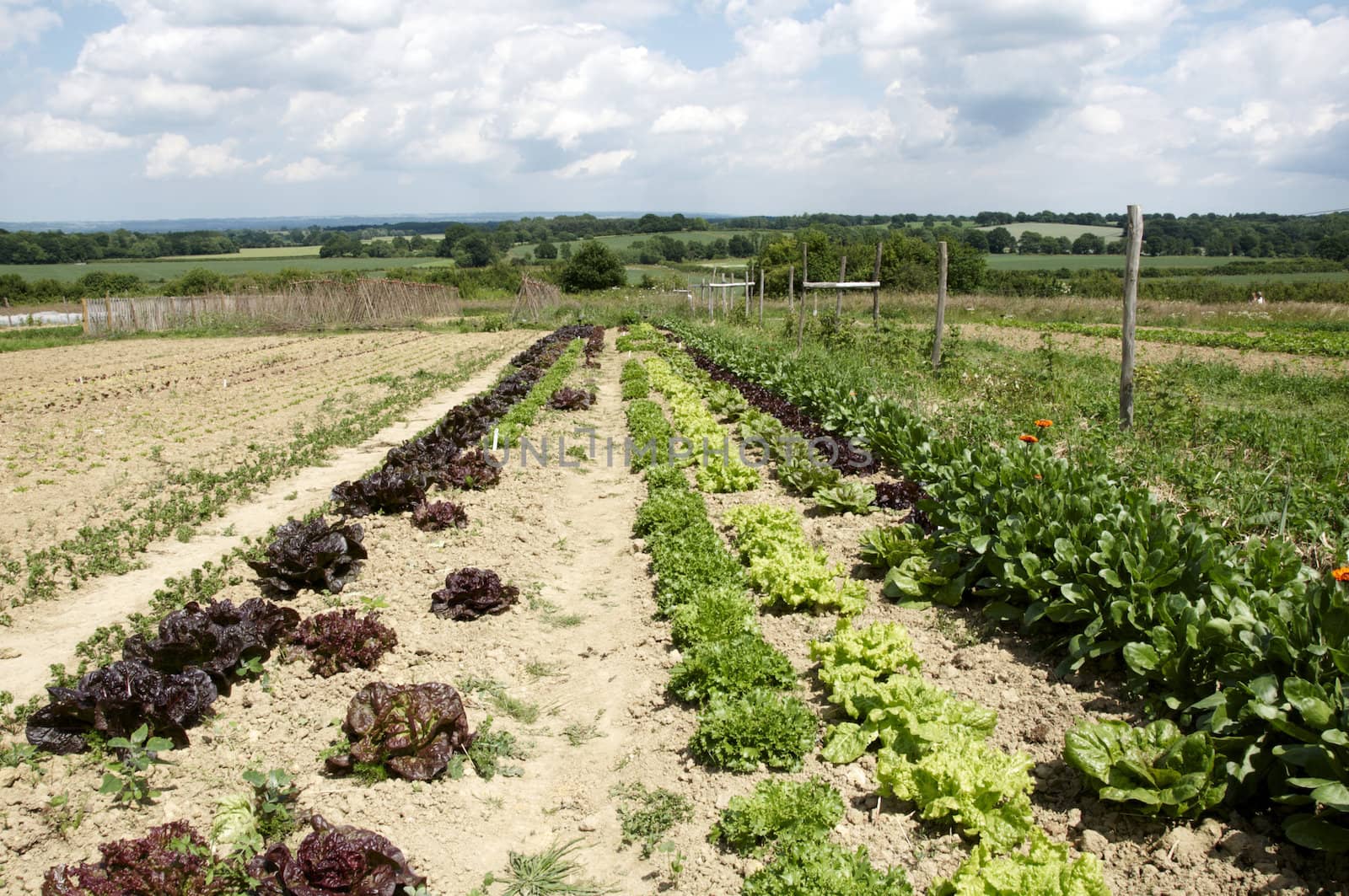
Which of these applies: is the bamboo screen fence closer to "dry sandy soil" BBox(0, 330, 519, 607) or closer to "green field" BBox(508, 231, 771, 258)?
"dry sandy soil" BBox(0, 330, 519, 607)

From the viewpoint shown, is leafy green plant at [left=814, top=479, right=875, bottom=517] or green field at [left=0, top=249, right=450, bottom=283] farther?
green field at [left=0, top=249, right=450, bottom=283]

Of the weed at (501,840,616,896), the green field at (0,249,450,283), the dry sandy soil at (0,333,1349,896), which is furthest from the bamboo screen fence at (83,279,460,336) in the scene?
the weed at (501,840,616,896)

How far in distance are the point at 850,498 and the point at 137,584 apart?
602 cm

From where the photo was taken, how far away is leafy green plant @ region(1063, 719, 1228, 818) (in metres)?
3.11

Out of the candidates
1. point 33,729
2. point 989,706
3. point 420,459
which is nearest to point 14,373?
point 420,459

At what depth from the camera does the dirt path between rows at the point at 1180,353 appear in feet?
56.5

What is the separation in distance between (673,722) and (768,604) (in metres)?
1.53

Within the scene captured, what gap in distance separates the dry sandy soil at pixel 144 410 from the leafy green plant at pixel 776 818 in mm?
5955

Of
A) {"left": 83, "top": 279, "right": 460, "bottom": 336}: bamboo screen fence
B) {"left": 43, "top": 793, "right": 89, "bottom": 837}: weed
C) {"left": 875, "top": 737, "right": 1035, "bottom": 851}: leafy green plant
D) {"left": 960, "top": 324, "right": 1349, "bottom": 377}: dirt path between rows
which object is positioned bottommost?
{"left": 43, "top": 793, "right": 89, "bottom": 837}: weed

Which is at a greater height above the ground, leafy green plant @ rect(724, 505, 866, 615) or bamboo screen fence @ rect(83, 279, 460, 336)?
bamboo screen fence @ rect(83, 279, 460, 336)

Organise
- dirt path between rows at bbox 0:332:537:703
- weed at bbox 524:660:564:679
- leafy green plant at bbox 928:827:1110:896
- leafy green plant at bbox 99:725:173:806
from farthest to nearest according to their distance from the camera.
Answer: dirt path between rows at bbox 0:332:537:703, weed at bbox 524:660:564:679, leafy green plant at bbox 99:725:173:806, leafy green plant at bbox 928:827:1110:896

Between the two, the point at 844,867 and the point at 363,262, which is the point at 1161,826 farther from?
the point at 363,262

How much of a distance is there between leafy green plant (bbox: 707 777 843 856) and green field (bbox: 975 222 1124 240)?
8349 cm

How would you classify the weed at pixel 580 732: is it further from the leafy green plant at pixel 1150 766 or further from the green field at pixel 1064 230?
the green field at pixel 1064 230
